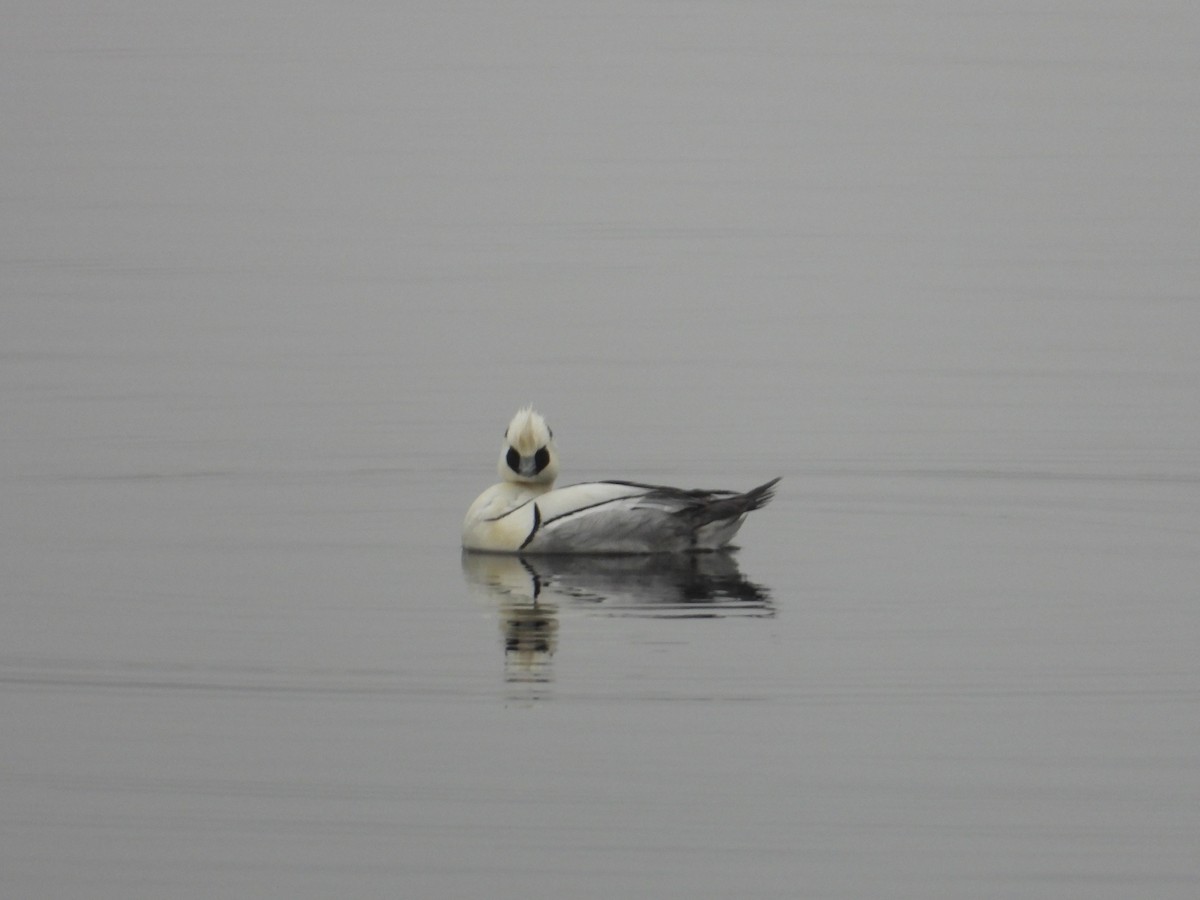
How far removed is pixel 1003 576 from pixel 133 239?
2285 cm

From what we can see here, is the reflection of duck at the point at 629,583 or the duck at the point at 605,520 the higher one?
the duck at the point at 605,520

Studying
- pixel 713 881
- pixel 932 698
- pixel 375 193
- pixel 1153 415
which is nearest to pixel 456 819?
pixel 713 881

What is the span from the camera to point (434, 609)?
14.0 metres

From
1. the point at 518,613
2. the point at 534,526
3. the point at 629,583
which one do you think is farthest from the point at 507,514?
the point at 518,613

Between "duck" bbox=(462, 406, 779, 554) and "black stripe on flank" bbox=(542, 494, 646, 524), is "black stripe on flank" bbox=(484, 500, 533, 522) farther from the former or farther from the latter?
"black stripe on flank" bbox=(542, 494, 646, 524)

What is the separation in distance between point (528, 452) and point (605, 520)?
75 cm

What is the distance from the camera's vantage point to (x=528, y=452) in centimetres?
1625

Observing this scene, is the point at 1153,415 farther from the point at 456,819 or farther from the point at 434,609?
the point at 456,819

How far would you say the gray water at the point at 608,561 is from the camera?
10164mm

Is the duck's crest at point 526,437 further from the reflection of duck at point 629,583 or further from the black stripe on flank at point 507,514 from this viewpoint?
the reflection of duck at point 629,583

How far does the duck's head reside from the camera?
16.2 meters

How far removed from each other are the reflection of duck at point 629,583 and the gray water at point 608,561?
66 millimetres

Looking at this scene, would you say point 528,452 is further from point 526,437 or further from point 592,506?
point 592,506

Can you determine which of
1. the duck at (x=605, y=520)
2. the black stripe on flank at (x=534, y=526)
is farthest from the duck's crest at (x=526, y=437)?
the black stripe on flank at (x=534, y=526)
